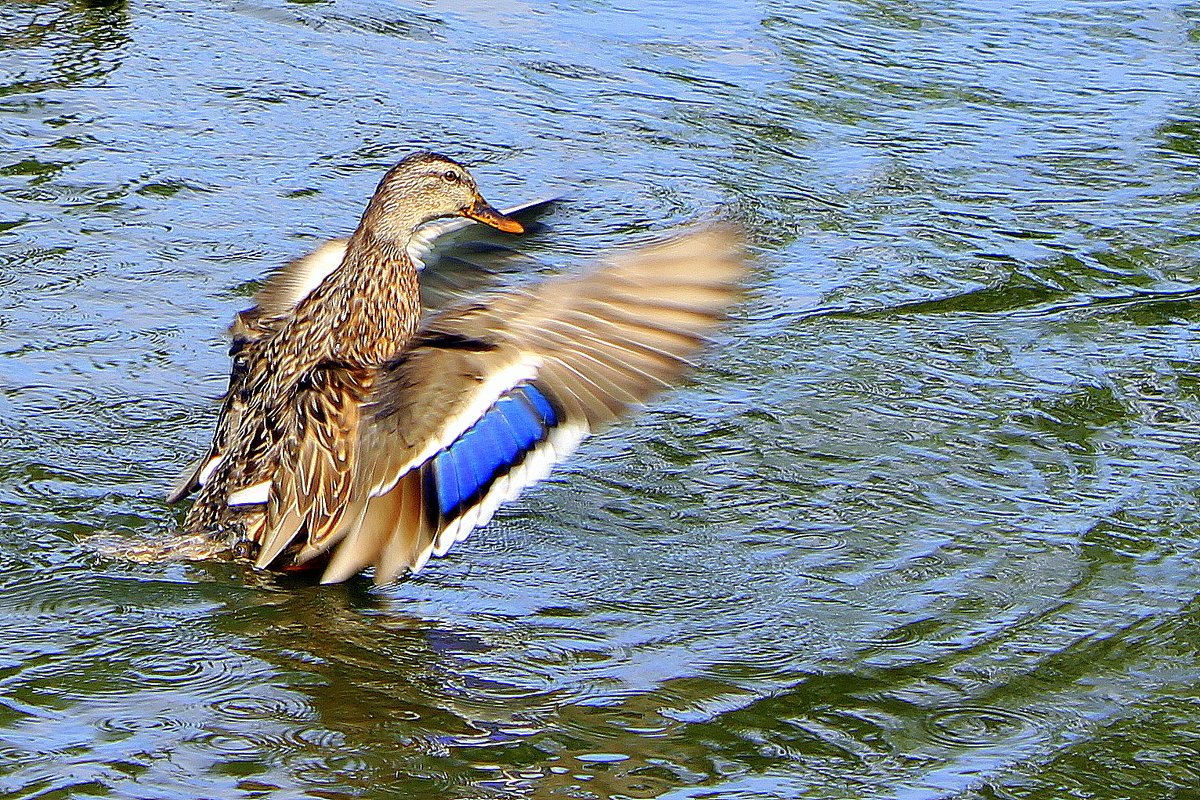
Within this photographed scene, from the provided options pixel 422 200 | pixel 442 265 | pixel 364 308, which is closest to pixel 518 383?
pixel 364 308

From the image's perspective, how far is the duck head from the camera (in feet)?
17.4

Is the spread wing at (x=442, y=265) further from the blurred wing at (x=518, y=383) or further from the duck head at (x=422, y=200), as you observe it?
the blurred wing at (x=518, y=383)

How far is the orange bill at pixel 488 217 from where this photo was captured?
5.52 metres

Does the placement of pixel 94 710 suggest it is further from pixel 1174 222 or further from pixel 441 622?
pixel 1174 222

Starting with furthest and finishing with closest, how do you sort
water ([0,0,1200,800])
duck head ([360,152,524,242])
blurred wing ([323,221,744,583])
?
1. duck head ([360,152,524,242])
2. blurred wing ([323,221,744,583])
3. water ([0,0,1200,800])

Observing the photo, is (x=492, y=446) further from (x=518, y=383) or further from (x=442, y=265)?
(x=442, y=265)

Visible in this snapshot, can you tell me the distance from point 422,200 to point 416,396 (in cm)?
93

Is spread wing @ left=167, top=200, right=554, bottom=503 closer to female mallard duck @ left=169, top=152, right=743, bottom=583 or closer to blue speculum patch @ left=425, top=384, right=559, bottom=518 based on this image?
female mallard duck @ left=169, top=152, right=743, bottom=583

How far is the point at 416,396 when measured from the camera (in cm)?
464

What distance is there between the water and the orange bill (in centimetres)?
73

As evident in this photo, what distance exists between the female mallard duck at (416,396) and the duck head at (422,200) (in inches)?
0.8

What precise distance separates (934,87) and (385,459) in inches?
195

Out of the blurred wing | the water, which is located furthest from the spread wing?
the blurred wing

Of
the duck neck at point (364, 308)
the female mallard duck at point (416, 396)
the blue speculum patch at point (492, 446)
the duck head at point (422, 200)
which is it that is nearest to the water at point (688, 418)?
the female mallard duck at point (416, 396)
